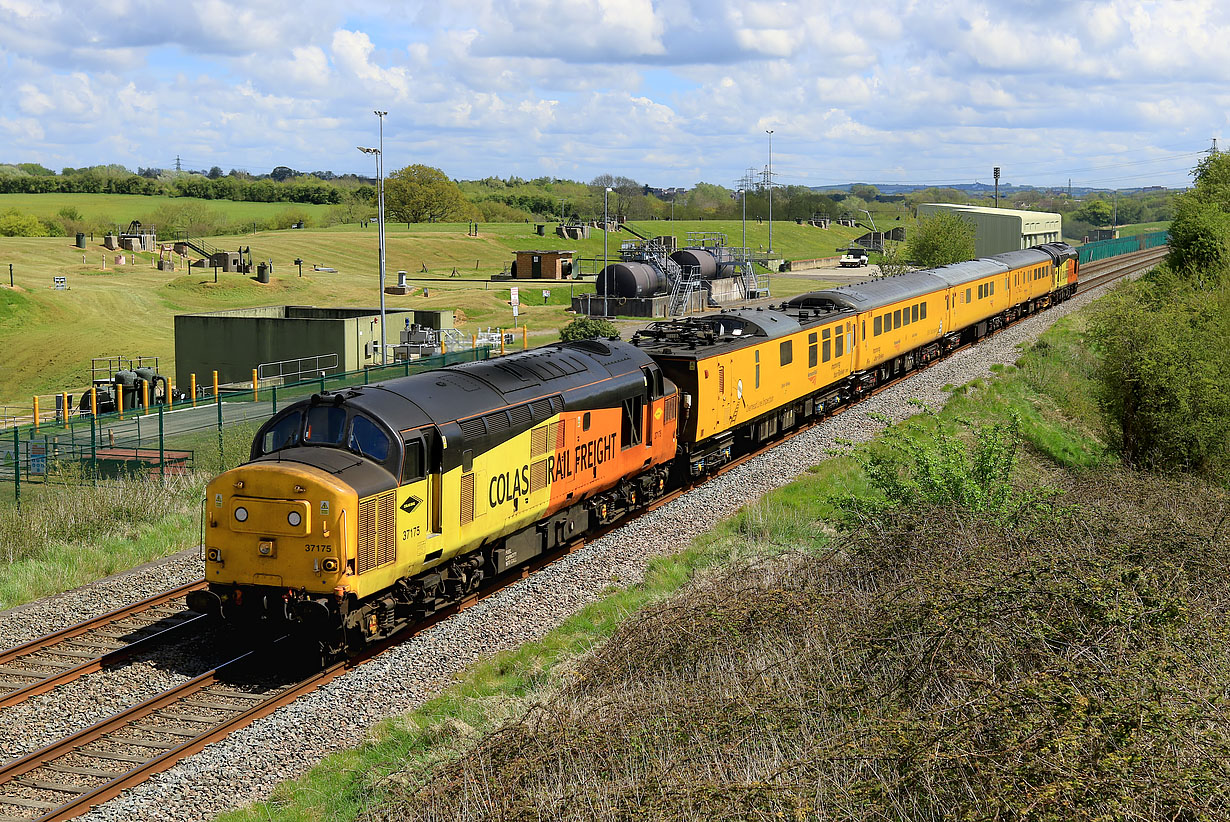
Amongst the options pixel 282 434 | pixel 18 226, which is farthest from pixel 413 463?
pixel 18 226

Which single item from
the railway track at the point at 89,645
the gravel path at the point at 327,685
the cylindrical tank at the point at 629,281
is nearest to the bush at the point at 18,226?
the cylindrical tank at the point at 629,281

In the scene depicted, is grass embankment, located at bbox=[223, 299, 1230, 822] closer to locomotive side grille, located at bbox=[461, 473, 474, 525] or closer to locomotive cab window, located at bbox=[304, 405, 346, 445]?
locomotive side grille, located at bbox=[461, 473, 474, 525]

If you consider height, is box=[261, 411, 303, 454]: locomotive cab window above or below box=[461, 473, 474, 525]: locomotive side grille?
above

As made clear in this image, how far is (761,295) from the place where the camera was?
86.4 m

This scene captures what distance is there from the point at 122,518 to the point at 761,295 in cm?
6796

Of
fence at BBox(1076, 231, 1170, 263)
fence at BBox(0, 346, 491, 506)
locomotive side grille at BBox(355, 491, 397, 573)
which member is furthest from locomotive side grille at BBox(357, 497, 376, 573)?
fence at BBox(1076, 231, 1170, 263)

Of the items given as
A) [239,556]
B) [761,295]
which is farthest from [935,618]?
[761,295]

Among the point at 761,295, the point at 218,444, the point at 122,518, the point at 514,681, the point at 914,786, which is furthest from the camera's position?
the point at 761,295

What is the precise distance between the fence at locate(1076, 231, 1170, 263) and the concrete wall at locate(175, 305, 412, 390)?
8006 centimetres

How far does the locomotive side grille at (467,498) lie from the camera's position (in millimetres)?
16172

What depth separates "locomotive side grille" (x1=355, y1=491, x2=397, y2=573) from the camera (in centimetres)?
1423

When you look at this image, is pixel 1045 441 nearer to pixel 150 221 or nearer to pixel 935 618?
pixel 935 618

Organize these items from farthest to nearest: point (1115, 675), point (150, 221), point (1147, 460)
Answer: point (150, 221)
point (1147, 460)
point (1115, 675)

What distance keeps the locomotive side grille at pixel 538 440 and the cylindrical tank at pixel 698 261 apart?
205 feet
